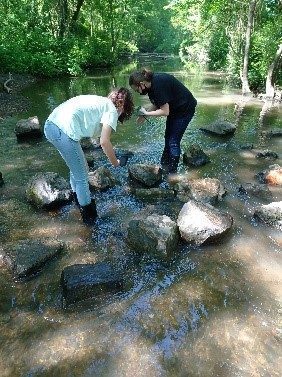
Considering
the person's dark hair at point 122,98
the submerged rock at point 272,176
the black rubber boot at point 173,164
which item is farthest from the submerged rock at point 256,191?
the person's dark hair at point 122,98

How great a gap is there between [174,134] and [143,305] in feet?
10.2

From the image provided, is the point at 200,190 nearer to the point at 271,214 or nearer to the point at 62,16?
the point at 271,214

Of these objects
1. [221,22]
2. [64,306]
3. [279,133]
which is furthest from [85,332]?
[221,22]

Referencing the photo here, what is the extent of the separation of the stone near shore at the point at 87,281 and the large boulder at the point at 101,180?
6.47ft

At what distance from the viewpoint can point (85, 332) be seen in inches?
106

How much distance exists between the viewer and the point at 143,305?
2996 mm

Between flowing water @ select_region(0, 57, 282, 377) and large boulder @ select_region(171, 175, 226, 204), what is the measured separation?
0.20m

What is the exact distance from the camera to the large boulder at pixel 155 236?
360 centimetres

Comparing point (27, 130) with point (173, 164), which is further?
point (27, 130)

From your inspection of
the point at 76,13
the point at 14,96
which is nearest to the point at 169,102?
the point at 14,96

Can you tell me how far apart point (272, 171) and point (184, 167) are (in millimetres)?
1442

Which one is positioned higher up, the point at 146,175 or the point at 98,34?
the point at 98,34

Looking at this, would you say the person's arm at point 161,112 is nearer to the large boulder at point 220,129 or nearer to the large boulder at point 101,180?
the large boulder at point 101,180

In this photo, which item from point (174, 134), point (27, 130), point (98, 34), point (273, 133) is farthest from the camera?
point (98, 34)
